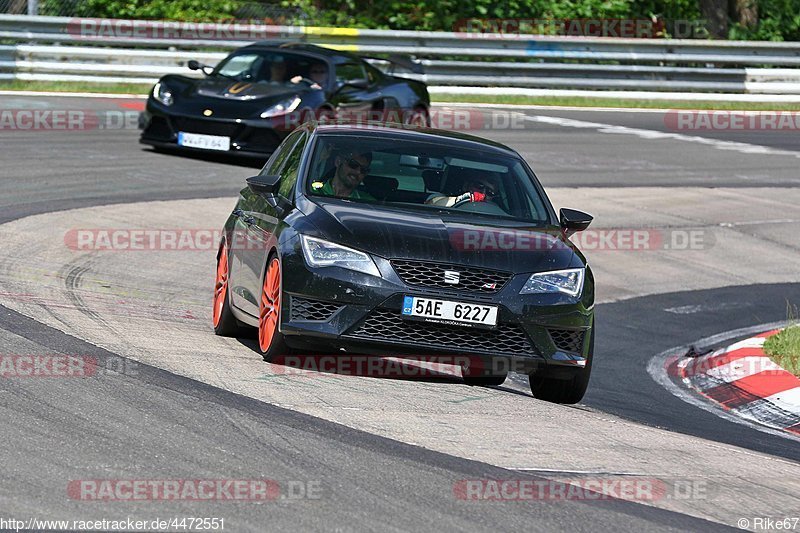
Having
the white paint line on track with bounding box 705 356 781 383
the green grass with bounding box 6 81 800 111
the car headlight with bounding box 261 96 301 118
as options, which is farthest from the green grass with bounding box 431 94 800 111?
the white paint line on track with bounding box 705 356 781 383

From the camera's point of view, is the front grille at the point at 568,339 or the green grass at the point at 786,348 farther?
the green grass at the point at 786,348

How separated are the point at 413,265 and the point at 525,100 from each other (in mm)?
Result: 18187

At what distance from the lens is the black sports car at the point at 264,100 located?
1620cm

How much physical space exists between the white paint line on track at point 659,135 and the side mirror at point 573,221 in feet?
44.5

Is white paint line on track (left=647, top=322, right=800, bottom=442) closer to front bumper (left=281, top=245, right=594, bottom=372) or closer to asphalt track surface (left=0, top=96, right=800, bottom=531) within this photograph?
asphalt track surface (left=0, top=96, right=800, bottom=531)

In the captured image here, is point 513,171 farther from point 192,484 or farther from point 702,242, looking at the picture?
point 702,242

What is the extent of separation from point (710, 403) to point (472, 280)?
2.29 metres

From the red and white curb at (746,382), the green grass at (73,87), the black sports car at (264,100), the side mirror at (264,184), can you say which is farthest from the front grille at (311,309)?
the green grass at (73,87)

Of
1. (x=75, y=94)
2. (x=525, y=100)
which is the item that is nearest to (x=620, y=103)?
(x=525, y=100)

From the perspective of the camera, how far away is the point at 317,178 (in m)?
8.22

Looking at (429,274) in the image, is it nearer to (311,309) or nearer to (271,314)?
(311,309)

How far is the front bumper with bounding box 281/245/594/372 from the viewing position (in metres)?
7.18

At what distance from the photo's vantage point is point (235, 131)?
16188mm

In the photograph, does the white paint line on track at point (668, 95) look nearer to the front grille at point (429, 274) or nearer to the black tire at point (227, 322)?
the black tire at point (227, 322)
